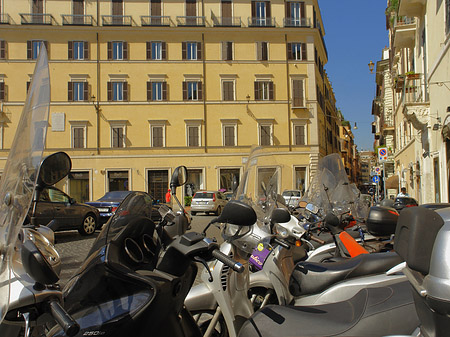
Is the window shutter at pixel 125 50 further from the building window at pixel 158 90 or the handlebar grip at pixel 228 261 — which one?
the handlebar grip at pixel 228 261

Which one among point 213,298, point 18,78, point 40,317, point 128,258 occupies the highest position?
point 18,78

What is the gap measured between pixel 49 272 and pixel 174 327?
0.73 metres

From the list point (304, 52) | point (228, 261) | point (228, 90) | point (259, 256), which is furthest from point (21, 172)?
point (304, 52)

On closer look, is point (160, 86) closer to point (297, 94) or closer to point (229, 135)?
point (229, 135)

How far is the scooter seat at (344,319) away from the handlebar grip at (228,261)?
44cm

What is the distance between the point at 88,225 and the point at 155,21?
2727cm

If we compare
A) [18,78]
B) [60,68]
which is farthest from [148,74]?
[18,78]

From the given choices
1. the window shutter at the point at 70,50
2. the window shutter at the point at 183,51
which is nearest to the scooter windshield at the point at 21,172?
the window shutter at the point at 183,51

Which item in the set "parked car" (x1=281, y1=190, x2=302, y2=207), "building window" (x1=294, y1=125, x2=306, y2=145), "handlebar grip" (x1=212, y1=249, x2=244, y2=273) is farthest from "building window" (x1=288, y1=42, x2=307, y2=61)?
"handlebar grip" (x1=212, y1=249, x2=244, y2=273)

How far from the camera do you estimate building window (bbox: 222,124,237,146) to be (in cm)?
3588

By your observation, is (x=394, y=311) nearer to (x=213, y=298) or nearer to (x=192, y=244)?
(x=192, y=244)

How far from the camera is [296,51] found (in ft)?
123

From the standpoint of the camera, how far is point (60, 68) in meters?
34.9

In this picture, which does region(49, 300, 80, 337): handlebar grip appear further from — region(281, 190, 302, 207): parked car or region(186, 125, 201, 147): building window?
region(186, 125, 201, 147): building window
